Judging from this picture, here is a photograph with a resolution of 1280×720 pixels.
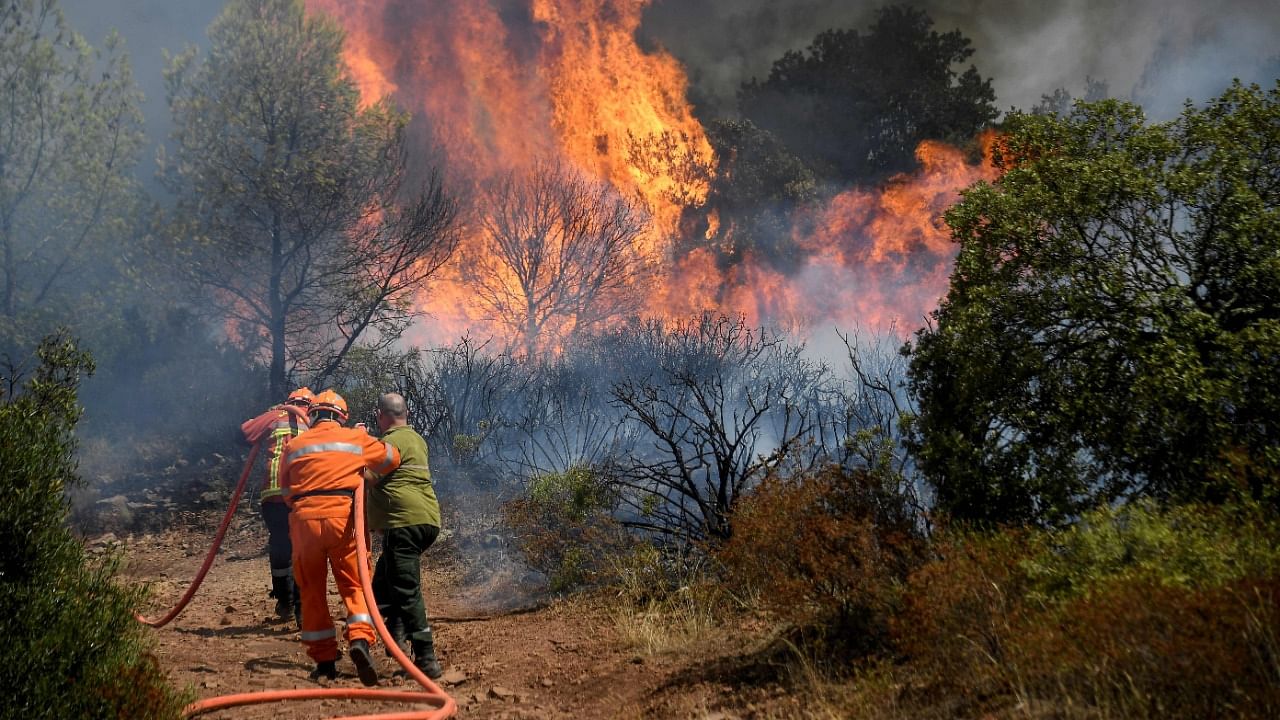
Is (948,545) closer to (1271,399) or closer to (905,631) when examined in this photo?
(905,631)

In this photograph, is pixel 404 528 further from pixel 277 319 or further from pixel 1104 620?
pixel 277 319

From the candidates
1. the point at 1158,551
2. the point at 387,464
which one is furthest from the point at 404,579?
the point at 1158,551

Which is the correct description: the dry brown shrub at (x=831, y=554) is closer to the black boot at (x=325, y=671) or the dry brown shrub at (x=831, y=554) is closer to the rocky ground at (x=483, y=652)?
the rocky ground at (x=483, y=652)

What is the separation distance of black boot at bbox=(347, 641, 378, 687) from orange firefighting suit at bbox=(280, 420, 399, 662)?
2.8 inches

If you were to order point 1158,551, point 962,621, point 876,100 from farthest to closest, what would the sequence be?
point 876,100 < point 962,621 < point 1158,551

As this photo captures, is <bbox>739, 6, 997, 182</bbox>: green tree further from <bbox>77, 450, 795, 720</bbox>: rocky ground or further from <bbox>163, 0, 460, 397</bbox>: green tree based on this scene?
<bbox>77, 450, 795, 720</bbox>: rocky ground

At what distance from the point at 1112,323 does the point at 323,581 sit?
594 cm

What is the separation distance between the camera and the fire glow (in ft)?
99.2

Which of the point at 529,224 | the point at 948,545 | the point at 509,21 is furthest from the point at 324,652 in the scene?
the point at 509,21

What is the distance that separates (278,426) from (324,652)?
248 cm

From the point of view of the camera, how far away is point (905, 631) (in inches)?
213

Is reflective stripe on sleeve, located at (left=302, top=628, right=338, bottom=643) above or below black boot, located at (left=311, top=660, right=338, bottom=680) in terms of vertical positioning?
above

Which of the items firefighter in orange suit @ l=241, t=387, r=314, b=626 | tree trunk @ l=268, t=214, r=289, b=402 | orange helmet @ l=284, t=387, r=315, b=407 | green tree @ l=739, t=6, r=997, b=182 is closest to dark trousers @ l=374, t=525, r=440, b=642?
firefighter in orange suit @ l=241, t=387, r=314, b=626

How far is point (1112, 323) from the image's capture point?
6.30 meters
